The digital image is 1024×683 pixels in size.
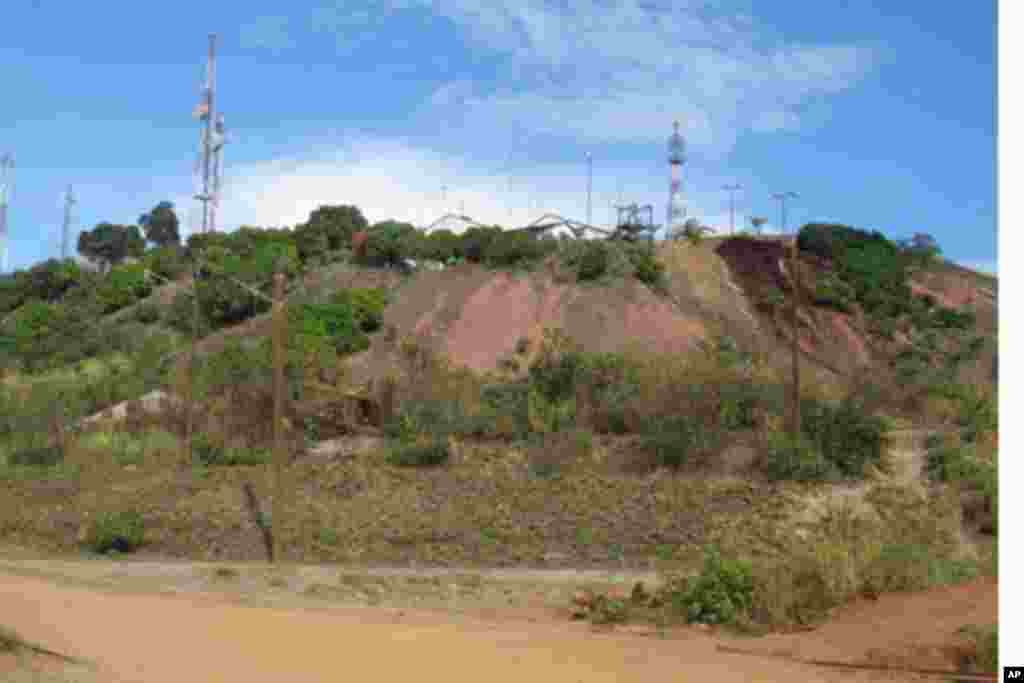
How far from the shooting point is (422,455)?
116 feet

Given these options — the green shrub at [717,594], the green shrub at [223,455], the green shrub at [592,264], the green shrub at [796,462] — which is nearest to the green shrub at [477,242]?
the green shrub at [592,264]

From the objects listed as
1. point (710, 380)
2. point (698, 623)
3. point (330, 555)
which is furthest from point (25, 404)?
point (698, 623)

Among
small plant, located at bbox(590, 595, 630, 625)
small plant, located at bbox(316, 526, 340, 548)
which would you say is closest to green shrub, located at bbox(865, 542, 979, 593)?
small plant, located at bbox(590, 595, 630, 625)

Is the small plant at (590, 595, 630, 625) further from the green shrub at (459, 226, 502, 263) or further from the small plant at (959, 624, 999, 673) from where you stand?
the green shrub at (459, 226, 502, 263)

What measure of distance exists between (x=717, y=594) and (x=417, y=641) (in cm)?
427

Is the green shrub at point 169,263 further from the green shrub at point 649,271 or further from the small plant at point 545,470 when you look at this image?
the small plant at point 545,470

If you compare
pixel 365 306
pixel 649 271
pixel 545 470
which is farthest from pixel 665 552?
pixel 365 306

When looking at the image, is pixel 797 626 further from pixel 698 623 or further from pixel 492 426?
pixel 492 426

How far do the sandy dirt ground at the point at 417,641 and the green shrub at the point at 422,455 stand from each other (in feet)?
43.2

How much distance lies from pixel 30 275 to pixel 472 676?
208ft

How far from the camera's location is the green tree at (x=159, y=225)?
309 feet

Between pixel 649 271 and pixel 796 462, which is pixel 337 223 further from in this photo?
pixel 796 462

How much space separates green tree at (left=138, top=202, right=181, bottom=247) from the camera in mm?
94250

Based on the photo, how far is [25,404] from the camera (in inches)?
1796
